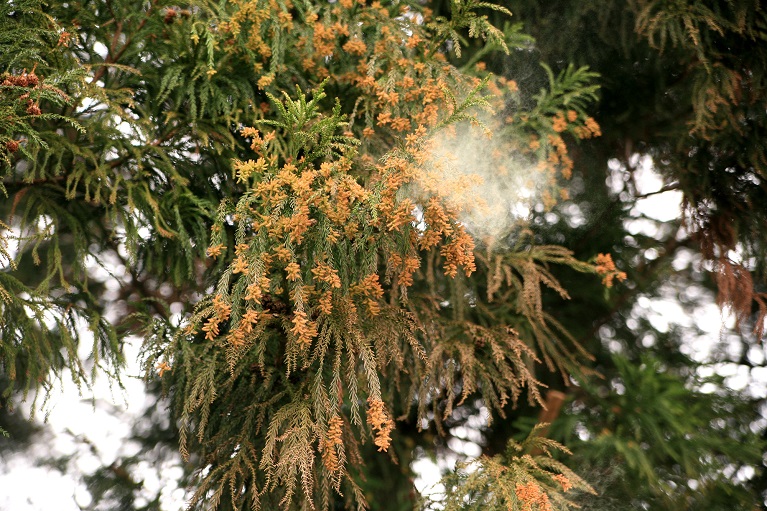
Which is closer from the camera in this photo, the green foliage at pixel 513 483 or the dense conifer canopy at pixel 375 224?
the dense conifer canopy at pixel 375 224

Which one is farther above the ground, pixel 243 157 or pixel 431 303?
pixel 243 157

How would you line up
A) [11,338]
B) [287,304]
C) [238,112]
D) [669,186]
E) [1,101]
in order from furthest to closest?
[669,186], [238,112], [11,338], [287,304], [1,101]

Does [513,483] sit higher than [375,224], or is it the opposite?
[375,224]

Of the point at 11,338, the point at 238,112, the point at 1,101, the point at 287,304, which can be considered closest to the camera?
the point at 1,101

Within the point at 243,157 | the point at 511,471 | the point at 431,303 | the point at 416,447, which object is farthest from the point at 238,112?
the point at 416,447

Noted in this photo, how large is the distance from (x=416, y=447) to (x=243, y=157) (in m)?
1.55

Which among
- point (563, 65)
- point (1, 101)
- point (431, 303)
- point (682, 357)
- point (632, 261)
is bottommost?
point (682, 357)

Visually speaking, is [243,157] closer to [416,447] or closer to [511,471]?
[511,471]

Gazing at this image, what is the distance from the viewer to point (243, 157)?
247cm

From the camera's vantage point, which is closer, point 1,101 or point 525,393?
point 1,101

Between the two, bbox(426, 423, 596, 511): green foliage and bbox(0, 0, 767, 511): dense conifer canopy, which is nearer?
bbox(0, 0, 767, 511): dense conifer canopy

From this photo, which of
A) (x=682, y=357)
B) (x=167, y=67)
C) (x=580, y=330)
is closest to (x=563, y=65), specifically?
(x=580, y=330)

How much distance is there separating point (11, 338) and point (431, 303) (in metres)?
1.33

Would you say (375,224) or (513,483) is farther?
(513,483)
